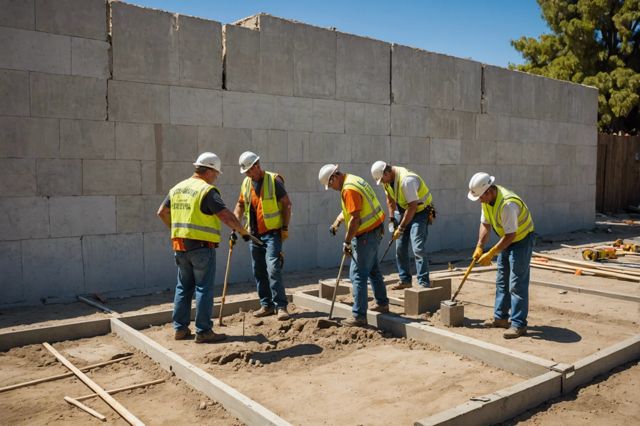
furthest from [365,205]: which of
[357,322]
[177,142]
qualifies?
[177,142]

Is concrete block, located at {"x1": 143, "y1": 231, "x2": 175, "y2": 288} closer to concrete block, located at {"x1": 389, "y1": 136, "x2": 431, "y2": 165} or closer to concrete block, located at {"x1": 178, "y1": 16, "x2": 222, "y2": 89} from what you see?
concrete block, located at {"x1": 178, "y1": 16, "x2": 222, "y2": 89}

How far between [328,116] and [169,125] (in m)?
2.72

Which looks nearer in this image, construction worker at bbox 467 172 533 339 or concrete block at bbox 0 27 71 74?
construction worker at bbox 467 172 533 339

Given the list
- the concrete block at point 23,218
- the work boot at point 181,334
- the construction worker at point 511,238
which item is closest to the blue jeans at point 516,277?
the construction worker at point 511,238

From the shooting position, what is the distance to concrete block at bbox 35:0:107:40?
6895mm

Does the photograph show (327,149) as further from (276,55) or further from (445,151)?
(445,151)

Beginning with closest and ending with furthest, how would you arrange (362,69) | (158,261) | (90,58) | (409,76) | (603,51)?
(90,58)
(158,261)
(362,69)
(409,76)
(603,51)

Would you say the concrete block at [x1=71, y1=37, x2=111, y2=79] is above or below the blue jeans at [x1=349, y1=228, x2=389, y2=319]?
above

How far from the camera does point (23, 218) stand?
6852 millimetres

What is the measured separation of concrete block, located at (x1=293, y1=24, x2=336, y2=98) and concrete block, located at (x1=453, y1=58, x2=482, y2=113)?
123 inches

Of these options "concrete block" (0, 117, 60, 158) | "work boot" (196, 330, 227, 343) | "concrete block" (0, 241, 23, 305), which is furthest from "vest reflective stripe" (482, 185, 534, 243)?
"concrete block" (0, 241, 23, 305)

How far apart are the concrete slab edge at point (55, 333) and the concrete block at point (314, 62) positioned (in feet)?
15.3

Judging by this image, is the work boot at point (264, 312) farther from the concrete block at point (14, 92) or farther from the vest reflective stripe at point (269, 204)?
the concrete block at point (14, 92)

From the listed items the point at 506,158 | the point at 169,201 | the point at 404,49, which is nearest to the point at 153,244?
the point at 169,201
